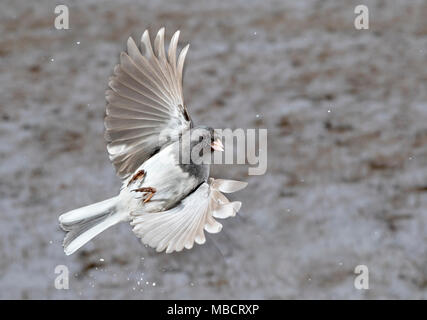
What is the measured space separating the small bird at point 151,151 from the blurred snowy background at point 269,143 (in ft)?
→ 0.12

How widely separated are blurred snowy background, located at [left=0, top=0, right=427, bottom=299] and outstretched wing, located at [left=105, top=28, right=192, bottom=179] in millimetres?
65

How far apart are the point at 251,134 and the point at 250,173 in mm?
74

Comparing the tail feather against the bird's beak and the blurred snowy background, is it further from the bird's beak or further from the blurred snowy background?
the bird's beak

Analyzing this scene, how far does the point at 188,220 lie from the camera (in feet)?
2.41

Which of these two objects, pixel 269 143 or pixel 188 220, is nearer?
pixel 188 220

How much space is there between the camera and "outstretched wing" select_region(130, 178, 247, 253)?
0.71 metres

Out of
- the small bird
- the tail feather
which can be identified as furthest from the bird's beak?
the tail feather

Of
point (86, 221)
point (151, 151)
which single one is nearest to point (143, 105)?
point (151, 151)

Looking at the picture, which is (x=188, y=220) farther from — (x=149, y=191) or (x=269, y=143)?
(x=269, y=143)

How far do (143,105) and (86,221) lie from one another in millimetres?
170

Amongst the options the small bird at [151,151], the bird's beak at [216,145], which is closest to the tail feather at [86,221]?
the small bird at [151,151]

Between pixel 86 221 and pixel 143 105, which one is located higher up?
pixel 143 105

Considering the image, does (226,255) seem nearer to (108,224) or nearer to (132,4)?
(108,224)

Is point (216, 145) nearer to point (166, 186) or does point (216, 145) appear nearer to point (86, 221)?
point (166, 186)
